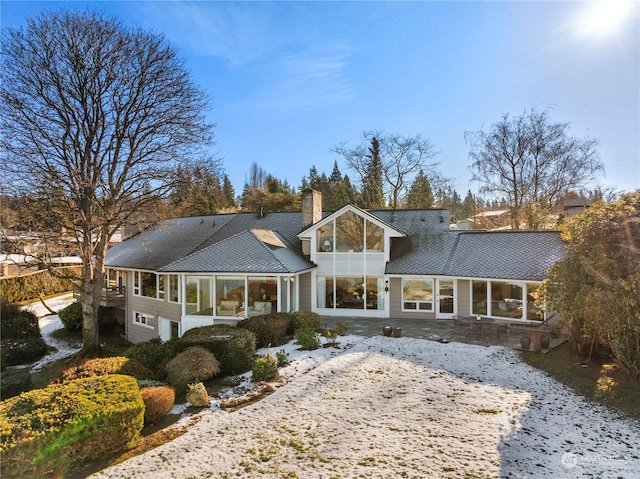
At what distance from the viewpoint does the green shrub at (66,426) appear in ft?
16.7

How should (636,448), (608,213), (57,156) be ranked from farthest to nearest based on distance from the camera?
1. (57,156)
2. (608,213)
3. (636,448)

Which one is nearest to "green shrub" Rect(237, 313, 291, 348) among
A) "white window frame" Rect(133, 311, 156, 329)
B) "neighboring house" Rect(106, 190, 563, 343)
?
"neighboring house" Rect(106, 190, 563, 343)

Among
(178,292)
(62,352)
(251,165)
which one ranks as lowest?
(62,352)

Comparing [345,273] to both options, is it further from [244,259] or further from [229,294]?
[229,294]

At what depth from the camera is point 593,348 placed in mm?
11312

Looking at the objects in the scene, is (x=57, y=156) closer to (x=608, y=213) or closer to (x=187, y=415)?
(x=187, y=415)

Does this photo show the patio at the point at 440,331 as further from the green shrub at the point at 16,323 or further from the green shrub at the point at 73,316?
the green shrub at the point at 73,316

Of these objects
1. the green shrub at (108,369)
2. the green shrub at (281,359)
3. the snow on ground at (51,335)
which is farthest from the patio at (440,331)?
the snow on ground at (51,335)

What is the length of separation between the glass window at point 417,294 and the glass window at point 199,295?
9.14m

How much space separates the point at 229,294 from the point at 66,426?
10339mm

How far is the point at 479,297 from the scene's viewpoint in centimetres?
1600

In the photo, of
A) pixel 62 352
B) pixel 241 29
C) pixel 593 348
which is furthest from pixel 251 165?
pixel 593 348

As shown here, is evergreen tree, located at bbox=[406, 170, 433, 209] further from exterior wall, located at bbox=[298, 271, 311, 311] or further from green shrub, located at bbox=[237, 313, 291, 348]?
green shrub, located at bbox=[237, 313, 291, 348]

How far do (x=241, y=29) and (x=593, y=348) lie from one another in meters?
15.3
